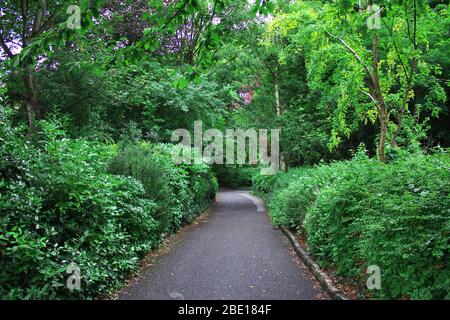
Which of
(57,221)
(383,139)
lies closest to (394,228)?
(57,221)

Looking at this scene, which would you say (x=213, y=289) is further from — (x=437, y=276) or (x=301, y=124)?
(x=301, y=124)

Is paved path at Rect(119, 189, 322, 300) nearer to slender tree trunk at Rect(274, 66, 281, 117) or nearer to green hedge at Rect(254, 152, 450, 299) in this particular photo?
green hedge at Rect(254, 152, 450, 299)

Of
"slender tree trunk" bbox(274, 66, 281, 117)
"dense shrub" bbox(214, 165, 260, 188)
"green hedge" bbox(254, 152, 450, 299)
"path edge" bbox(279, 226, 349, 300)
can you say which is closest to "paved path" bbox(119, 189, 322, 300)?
"path edge" bbox(279, 226, 349, 300)

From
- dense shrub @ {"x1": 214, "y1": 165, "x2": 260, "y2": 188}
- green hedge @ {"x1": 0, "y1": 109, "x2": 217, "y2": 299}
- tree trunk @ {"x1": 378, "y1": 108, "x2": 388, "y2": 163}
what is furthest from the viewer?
dense shrub @ {"x1": 214, "y1": 165, "x2": 260, "y2": 188}

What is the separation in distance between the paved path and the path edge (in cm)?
14

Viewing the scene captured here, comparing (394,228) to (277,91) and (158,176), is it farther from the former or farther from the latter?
(277,91)

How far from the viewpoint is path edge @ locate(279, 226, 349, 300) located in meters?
4.74

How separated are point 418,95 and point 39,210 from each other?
13.2 metres

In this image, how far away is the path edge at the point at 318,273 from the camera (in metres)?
4.74

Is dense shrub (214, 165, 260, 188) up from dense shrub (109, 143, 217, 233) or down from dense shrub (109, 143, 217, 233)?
down

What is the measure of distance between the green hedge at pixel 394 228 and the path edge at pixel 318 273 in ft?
0.60

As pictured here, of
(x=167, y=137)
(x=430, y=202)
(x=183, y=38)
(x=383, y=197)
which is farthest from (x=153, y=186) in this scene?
(x=183, y=38)

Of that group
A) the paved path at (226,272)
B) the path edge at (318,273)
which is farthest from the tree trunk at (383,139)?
the paved path at (226,272)

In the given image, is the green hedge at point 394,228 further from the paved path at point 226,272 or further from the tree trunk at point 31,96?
the tree trunk at point 31,96
